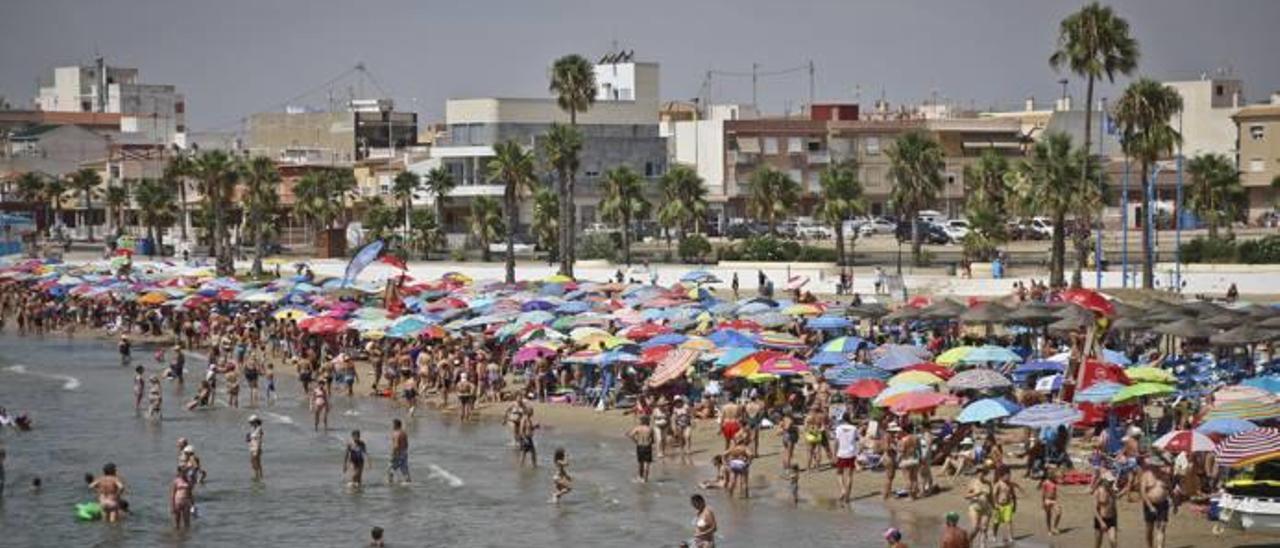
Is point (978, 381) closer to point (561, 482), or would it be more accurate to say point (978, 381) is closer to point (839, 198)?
point (561, 482)

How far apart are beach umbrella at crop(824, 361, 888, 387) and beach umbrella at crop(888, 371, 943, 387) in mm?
968

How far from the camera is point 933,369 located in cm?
3061

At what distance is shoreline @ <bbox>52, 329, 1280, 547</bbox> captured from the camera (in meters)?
23.4

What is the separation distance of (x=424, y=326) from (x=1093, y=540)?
76.1ft

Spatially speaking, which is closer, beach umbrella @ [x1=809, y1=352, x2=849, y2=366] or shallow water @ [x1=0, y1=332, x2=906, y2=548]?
shallow water @ [x1=0, y1=332, x2=906, y2=548]

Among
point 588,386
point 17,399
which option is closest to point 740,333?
point 588,386

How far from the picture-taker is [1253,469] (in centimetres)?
2164

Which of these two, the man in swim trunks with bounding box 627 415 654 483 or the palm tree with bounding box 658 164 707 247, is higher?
the palm tree with bounding box 658 164 707 247

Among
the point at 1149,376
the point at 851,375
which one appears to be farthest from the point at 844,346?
the point at 1149,376

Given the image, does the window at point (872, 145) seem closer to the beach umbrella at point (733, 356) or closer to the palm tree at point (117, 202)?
the palm tree at point (117, 202)

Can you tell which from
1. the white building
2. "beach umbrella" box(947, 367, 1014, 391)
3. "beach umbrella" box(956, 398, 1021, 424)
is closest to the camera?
"beach umbrella" box(956, 398, 1021, 424)

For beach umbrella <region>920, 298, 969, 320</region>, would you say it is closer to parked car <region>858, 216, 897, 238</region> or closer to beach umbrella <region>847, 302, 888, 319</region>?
beach umbrella <region>847, 302, 888, 319</region>

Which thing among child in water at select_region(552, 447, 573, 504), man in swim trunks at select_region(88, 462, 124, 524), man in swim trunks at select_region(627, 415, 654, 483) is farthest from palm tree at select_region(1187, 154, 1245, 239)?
man in swim trunks at select_region(88, 462, 124, 524)

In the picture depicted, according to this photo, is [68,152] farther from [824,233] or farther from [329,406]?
[329,406]
